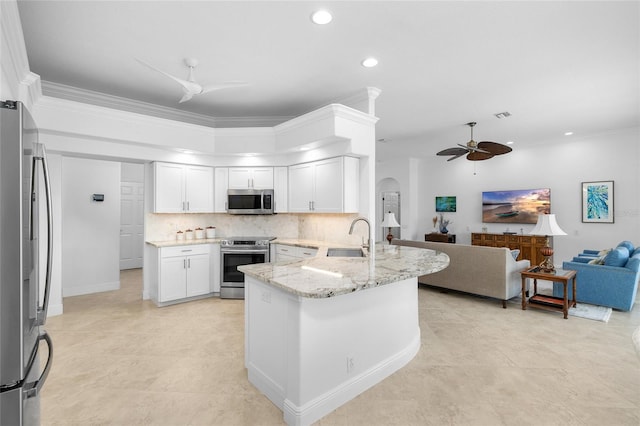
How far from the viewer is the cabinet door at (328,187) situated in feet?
14.1

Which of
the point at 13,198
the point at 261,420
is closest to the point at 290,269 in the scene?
the point at 261,420

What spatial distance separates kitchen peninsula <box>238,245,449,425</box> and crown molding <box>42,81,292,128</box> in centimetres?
340

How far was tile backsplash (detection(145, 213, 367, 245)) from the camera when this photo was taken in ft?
16.4

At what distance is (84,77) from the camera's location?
12.3 feet

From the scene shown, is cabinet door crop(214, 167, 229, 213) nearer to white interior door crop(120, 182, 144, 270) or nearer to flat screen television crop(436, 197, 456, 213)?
white interior door crop(120, 182, 144, 270)

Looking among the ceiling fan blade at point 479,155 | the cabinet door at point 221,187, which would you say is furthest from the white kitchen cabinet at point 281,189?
the ceiling fan blade at point 479,155

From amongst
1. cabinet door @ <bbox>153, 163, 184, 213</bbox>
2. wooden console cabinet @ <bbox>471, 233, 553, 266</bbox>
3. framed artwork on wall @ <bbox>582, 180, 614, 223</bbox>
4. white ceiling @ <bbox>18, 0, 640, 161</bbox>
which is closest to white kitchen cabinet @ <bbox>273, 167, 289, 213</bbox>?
white ceiling @ <bbox>18, 0, 640, 161</bbox>

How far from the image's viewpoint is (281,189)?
5.20m

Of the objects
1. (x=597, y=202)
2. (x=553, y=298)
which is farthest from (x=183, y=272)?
(x=597, y=202)

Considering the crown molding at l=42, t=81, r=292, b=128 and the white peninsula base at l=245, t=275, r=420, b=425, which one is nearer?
the white peninsula base at l=245, t=275, r=420, b=425

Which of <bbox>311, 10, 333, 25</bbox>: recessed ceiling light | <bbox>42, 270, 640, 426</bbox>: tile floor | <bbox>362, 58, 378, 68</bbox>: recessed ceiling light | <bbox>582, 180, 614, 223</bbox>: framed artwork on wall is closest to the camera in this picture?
<bbox>42, 270, 640, 426</bbox>: tile floor

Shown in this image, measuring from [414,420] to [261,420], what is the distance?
1.02 metres

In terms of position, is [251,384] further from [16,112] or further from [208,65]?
[208,65]

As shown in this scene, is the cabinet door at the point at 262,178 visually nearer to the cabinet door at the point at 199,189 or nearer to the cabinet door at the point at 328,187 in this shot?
the cabinet door at the point at 199,189
